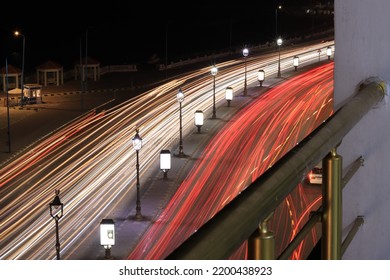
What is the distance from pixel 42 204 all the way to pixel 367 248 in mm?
16500

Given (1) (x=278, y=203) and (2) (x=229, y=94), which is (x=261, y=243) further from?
(2) (x=229, y=94)

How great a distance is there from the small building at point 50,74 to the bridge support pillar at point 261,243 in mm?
39855

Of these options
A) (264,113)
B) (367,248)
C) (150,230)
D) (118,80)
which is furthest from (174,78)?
(367,248)

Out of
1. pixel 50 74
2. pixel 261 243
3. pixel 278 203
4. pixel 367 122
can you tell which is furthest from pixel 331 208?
pixel 50 74

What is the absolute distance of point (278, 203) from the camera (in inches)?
59.0

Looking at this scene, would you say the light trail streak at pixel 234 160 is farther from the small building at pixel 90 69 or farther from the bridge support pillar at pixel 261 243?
the bridge support pillar at pixel 261 243

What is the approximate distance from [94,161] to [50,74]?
1904 cm

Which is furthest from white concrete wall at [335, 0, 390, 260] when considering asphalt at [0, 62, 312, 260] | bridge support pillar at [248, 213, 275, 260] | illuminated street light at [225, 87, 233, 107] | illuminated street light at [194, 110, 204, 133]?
illuminated street light at [225, 87, 233, 107]

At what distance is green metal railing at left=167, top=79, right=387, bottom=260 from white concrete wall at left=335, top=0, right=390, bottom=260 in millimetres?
408

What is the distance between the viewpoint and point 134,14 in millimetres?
92125

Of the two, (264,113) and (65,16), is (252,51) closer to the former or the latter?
(264,113)

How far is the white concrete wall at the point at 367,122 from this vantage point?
281cm

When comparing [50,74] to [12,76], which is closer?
[12,76]

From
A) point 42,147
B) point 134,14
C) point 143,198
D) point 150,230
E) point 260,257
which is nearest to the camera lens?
point 260,257
